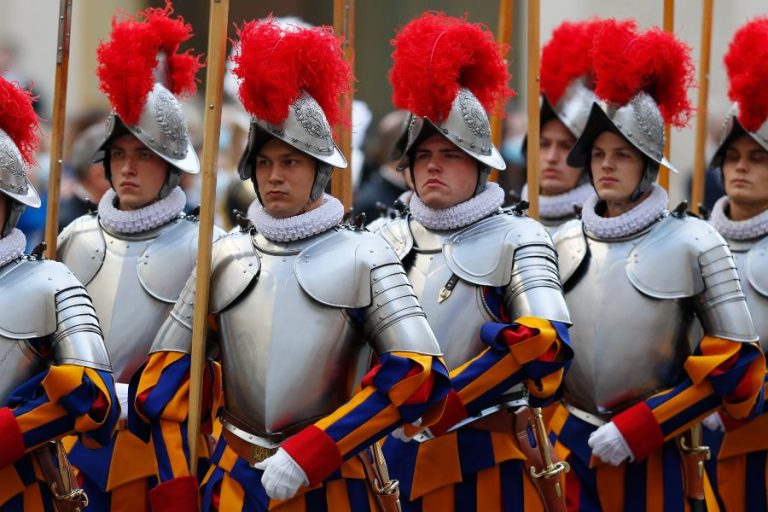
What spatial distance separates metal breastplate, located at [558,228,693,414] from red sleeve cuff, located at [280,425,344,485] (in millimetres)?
1661

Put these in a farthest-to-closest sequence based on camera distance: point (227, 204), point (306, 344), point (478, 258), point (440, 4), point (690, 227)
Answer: point (440, 4)
point (227, 204)
point (690, 227)
point (478, 258)
point (306, 344)

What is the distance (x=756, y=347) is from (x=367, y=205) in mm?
4644

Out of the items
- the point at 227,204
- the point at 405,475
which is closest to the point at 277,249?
the point at 405,475

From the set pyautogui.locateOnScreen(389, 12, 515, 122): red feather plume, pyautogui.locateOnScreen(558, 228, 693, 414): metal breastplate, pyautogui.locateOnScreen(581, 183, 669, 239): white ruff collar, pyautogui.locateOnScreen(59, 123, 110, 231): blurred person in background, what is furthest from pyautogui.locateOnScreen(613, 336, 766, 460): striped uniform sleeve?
pyautogui.locateOnScreen(59, 123, 110, 231): blurred person in background

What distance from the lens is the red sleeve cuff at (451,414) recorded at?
5.68m

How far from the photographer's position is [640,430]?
6.21 meters

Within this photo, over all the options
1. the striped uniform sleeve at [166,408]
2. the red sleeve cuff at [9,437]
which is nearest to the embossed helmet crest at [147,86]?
the striped uniform sleeve at [166,408]

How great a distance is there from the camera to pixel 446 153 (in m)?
6.17

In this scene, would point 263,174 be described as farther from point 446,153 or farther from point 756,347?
point 756,347

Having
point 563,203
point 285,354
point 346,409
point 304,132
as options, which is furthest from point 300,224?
point 563,203

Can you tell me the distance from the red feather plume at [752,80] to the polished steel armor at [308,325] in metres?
2.41

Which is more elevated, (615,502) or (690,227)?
(690,227)

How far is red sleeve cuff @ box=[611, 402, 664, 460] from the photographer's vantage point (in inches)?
245

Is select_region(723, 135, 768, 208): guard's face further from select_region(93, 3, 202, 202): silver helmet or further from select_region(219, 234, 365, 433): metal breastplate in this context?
select_region(219, 234, 365, 433): metal breastplate
